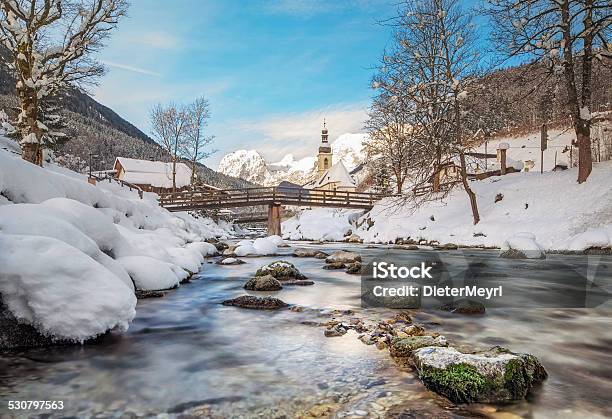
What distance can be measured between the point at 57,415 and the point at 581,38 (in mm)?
19497

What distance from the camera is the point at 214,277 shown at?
11.0m

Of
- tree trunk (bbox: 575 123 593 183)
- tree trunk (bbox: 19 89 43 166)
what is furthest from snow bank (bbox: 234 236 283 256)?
tree trunk (bbox: 575 123 593 183)

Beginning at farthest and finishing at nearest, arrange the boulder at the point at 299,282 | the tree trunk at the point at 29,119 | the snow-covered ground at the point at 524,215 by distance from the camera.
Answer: the tree trunk at the point at 29,119, the snow-covered ground at the point at 524,215, the boulder at the point at 299,282

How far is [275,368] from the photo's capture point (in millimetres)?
4125

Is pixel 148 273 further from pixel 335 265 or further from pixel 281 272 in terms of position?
pixel 335 265

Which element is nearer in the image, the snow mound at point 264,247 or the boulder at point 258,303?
the boulder at point 258,303

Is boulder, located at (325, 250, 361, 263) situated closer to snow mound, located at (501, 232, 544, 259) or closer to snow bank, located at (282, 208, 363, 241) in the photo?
snow mound, located at (501, 232, 544, 259)

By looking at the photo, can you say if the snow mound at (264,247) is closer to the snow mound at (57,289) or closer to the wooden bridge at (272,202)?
the wooden bridge at (272,202)

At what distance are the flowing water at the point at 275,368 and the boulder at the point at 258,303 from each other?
1.33 ft

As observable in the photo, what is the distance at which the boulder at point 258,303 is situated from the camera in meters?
6.99

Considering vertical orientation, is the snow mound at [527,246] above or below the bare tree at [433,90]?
below

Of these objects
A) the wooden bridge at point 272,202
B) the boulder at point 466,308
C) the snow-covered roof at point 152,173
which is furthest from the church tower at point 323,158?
the boulder at point 466,308

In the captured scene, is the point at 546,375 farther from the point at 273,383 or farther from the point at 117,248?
the point at 117,248

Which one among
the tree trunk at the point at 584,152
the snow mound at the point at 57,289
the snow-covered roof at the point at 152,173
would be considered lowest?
the snow mound at the point at 57,289
